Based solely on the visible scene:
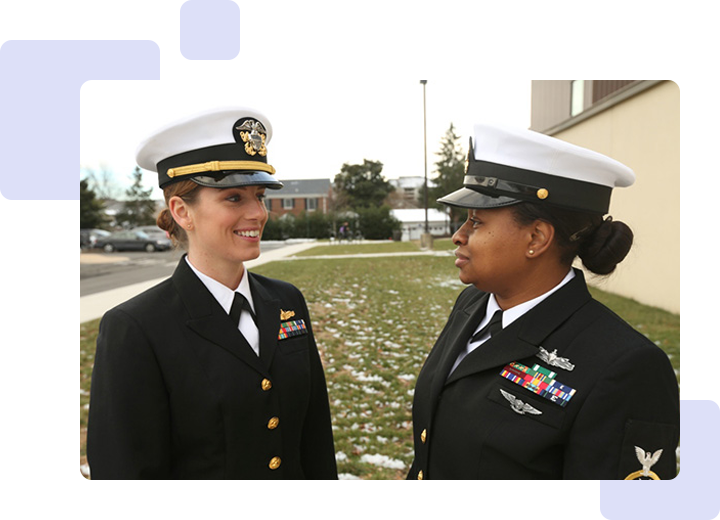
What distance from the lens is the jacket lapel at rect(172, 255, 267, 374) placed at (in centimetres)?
176

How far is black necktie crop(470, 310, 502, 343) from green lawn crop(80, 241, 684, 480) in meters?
0.90

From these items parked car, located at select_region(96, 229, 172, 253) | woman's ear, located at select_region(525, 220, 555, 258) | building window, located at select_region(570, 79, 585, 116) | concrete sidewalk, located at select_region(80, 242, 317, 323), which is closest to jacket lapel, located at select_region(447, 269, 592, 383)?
woman's ear, located at select_region(525, 220, 555, 258)

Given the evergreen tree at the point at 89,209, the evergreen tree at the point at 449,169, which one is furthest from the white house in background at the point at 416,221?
the evergreen tree at the point at 89,209

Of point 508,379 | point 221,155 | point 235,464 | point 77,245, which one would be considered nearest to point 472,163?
point 508,379

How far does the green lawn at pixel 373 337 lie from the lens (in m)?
3.02

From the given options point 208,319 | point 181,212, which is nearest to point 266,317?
point 208,319

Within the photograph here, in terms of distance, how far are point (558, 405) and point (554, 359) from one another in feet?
0.50

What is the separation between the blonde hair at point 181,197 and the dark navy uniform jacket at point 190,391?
0.35ft

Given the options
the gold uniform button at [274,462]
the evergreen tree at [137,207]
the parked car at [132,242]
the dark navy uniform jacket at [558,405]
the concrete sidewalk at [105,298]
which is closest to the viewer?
the dark navy uniform jacket at [558,405]

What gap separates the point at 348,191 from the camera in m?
2.86

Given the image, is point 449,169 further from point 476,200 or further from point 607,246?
point 607,246

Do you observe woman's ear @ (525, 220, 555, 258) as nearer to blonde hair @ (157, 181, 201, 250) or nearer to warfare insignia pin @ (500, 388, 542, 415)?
warfare insignia pin @ (500, 388, 542, 415)

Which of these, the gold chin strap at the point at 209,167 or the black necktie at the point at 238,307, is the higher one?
the gold chin strap at the point at 209,167

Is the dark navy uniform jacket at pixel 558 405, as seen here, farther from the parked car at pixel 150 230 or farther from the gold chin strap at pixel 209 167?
the parked car at pixel 150 230
